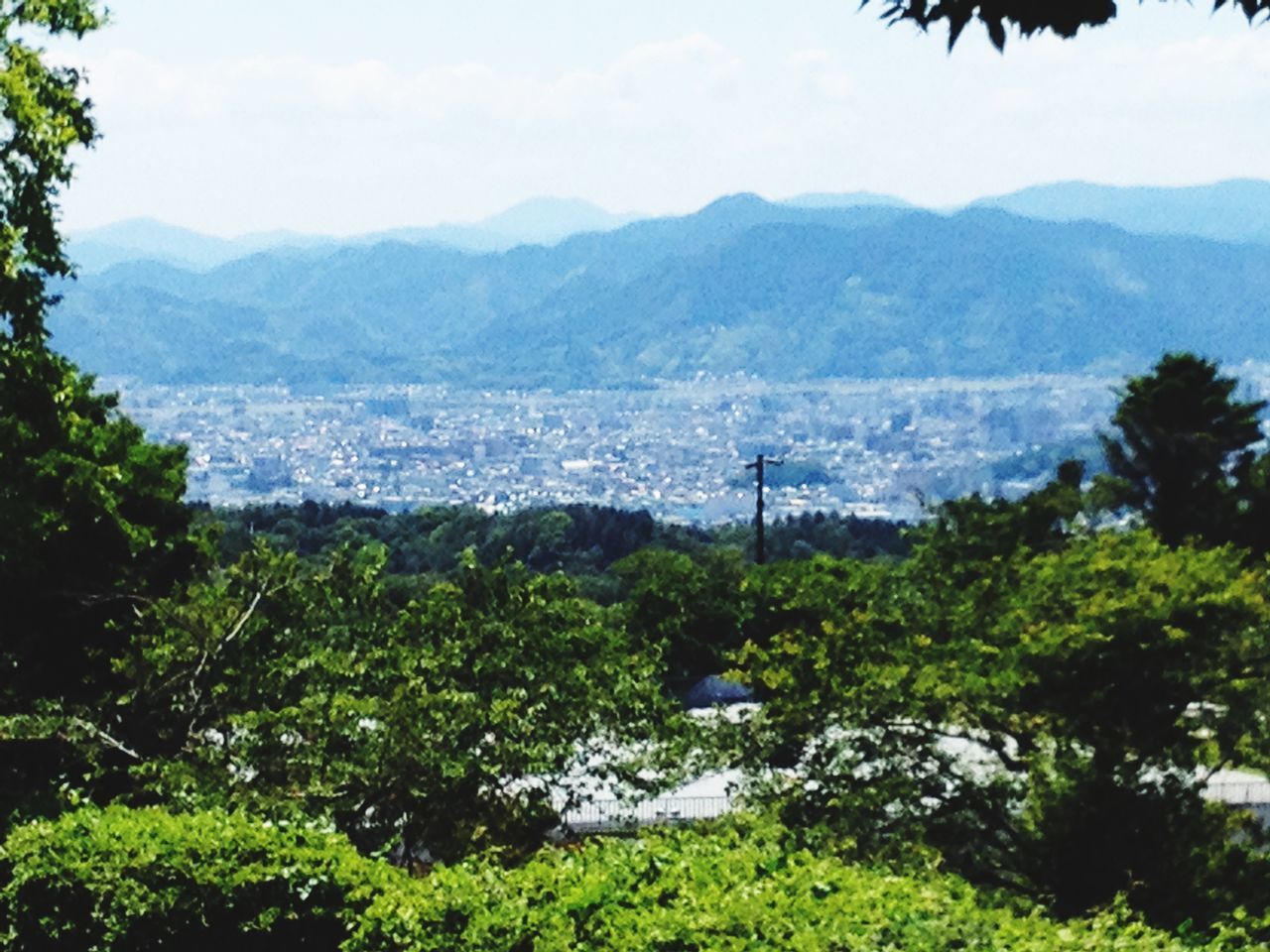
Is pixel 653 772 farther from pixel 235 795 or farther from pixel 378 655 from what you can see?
pixel 235 795

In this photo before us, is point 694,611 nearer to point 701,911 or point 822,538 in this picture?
point 701,911

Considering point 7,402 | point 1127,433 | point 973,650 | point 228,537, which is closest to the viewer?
point 973,650

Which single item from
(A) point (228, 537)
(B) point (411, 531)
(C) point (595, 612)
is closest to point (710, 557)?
(A) point (228, 537)

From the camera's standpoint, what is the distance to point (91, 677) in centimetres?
1958

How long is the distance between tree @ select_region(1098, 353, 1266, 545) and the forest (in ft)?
107

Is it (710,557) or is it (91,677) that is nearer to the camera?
(91,677)

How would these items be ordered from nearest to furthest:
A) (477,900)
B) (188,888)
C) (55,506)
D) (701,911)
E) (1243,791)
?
(701,911) → (477,900) → (188,888) → (55,506) → (1243,791)

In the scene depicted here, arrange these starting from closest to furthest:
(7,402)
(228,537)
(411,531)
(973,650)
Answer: (973,650) → (7,402) → (228,537) → (411,531)

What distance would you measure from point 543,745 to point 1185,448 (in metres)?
39.8

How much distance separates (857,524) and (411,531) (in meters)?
26.7

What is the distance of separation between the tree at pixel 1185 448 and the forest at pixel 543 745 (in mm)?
32706

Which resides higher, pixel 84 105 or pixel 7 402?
pixel 84 105

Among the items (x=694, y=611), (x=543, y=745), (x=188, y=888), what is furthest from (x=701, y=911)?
(x=694, y=611)

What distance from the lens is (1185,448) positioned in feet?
162
